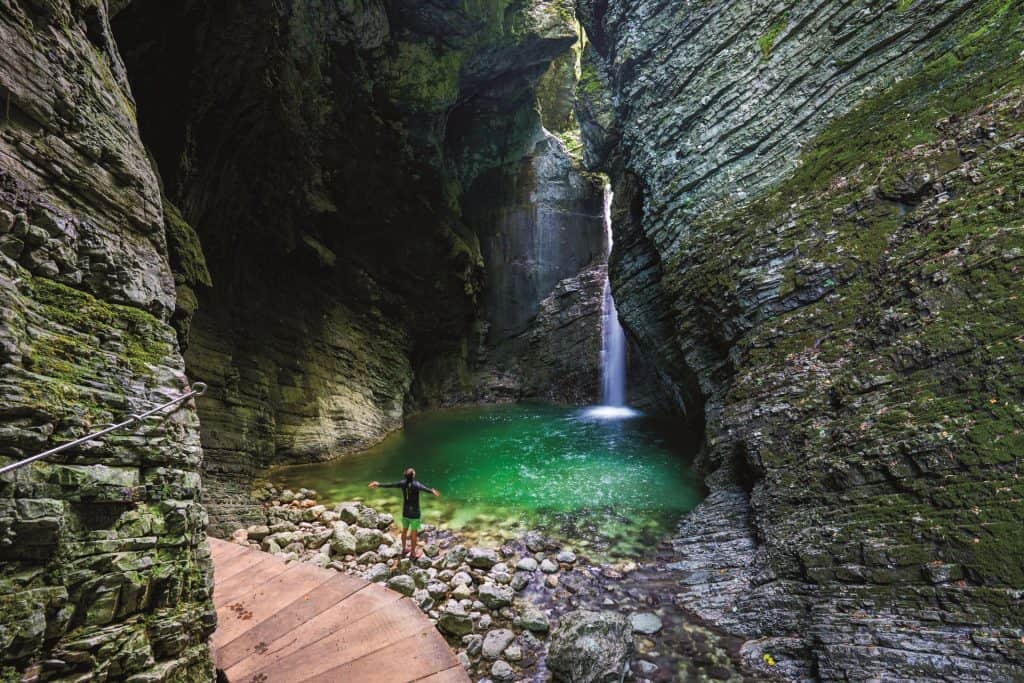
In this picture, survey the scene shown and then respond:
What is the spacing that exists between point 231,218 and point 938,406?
1463cm

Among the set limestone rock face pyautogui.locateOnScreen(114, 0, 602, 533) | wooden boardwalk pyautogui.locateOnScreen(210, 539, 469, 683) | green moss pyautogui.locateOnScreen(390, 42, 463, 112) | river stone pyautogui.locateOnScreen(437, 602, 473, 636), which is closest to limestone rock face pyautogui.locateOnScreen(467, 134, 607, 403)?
limestone rock face pyautogui.locateOnScreen(114, 0, 602, 533)

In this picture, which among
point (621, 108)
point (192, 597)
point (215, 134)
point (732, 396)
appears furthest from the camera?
point (621, 108)

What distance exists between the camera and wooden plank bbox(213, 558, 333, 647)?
3756 millimetres

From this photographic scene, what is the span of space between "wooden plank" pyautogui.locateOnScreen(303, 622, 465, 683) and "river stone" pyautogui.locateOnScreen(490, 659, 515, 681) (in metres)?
1.75

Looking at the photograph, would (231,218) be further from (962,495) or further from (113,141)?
(962,495)

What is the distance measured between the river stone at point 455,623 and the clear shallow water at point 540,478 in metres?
2.57

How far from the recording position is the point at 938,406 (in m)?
5.29

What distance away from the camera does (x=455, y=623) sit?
5.20 m

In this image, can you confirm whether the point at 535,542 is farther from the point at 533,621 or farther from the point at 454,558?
the point at 533,621

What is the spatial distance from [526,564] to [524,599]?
74 centimetres

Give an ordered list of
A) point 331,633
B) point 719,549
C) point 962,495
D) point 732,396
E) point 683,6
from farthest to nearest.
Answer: point 683,6 → point 732,396 → point 719,549 → point 962,495 → point 331,633

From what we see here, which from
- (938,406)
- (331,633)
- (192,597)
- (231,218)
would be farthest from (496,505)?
(231,218)

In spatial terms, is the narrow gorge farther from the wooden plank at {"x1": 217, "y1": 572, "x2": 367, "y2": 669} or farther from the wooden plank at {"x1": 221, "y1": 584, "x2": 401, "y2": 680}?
the wooden plank at {"x1": 217, "y1": 572, "x2": 367, "y2": 669}

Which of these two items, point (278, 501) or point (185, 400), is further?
point (278, 501)
